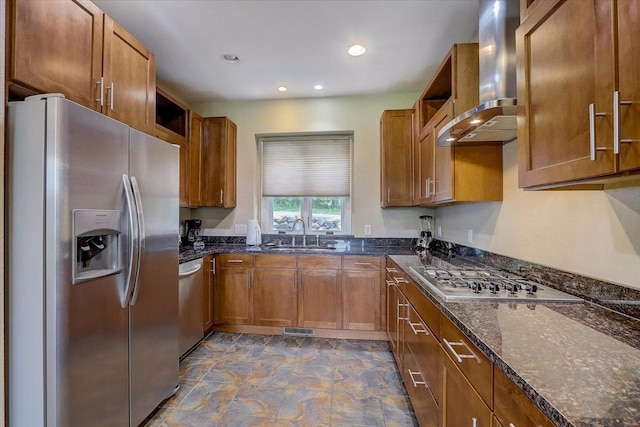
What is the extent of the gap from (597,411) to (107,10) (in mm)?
3092

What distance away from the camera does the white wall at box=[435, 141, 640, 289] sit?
1111 millimetres

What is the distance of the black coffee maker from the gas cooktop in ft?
8.99

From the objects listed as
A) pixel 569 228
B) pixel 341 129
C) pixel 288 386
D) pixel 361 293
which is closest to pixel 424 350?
pixel 569 228

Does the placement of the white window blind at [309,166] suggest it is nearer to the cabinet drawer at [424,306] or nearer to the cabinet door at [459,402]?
the cabinet drawer at [424,306]

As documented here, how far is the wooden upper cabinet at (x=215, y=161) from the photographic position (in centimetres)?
341

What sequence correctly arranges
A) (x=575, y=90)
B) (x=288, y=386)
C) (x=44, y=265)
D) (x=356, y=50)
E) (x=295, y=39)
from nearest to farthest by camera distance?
(x=575, y=90) < (x=44, y=265) < (x=288, y=386) < (x=295, y=39) < (x=356, y=50)

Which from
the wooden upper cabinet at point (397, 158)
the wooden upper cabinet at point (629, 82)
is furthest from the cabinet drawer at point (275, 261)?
the wooden upper cabinet at point (629, 82)

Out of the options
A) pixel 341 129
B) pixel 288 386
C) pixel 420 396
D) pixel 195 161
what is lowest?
pixel 288 386

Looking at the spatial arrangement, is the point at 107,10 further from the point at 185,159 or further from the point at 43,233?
the point at 43,233

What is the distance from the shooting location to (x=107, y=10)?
2.05m

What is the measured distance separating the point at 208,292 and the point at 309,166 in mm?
1850

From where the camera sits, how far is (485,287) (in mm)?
1413

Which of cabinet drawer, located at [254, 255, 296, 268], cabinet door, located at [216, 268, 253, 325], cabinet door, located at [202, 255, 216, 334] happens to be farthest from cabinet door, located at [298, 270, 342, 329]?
cabinet door, located at [202, 255, 216, 334]

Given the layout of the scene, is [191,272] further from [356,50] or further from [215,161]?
[356,50]
